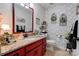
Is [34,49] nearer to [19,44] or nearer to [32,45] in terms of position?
[32,45]

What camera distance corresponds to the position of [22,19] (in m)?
1.83

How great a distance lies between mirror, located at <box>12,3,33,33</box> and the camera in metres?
1.78

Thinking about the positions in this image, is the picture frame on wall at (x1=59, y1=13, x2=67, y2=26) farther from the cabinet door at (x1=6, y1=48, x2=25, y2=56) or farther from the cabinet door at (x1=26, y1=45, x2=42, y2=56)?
the cabinet door at (x1=6, y1=48, x2=25, y2=56)

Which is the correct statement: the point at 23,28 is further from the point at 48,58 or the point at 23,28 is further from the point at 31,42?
the point at 48,58

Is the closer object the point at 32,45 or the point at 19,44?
the point at 19,44

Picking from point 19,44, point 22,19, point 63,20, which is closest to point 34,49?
point 19,44

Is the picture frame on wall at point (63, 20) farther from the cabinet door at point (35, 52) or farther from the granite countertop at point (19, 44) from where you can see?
the cabinet door at point (35, 52)

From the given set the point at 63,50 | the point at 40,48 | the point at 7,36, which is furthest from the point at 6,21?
the point at 63,50

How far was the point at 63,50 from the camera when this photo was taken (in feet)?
5.90

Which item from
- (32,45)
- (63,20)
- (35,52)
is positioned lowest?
(35,52)

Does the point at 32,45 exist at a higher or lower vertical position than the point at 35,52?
higher

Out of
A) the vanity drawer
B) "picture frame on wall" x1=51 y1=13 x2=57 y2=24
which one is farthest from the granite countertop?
"picture frame on wall" x1=51 y1=13 x2=57 y2=24

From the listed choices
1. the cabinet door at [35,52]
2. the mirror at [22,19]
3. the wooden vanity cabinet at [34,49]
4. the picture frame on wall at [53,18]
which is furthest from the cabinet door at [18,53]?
the picture frame on wall at [53,18]

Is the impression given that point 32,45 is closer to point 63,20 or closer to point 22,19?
point 22,19
